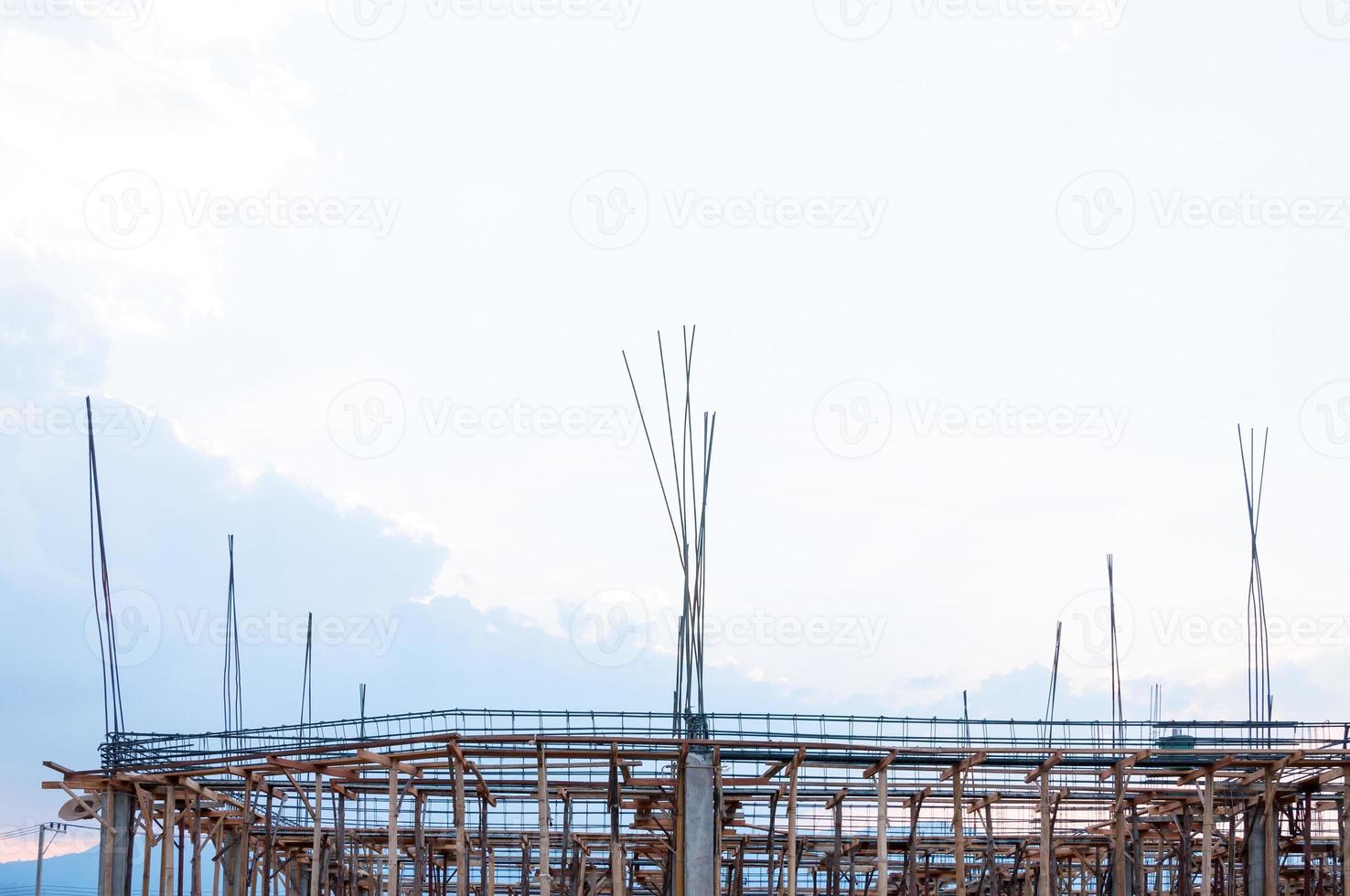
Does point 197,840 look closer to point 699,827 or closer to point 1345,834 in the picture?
point 699,827

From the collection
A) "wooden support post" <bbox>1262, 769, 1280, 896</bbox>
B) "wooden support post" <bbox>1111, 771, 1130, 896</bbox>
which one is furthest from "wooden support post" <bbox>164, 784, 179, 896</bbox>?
"wooden support post" <bbox>1262, 769, 1280, 896</bbox>

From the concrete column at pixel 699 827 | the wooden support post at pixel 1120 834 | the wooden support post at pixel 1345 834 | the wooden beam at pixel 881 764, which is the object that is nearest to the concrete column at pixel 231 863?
the concrete column at pixel 699 827

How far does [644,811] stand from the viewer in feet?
105

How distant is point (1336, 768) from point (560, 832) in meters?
17.5

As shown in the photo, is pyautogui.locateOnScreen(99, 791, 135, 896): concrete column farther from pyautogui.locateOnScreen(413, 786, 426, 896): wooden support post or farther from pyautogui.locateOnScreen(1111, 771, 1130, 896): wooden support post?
pyautogui.locateOnScreen(1111, 771, 1130, 896): wooden support post

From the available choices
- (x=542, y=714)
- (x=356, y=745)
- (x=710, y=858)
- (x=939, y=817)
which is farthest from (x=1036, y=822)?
(x=356, y=745)

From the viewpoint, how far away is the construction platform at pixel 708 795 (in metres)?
25.9

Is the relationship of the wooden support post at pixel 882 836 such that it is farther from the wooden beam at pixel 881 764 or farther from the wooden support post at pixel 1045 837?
the wooden support post at pixel 1045 837

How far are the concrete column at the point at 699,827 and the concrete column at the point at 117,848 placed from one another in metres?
11.5

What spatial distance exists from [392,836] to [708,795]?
5.65 meters

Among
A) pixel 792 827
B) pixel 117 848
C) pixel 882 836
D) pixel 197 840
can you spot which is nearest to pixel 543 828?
pixel 792 827

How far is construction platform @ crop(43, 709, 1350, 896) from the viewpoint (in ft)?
85.0

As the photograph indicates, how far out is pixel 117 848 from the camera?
96.7ft

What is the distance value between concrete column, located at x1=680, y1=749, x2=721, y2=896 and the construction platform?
0.03 m
